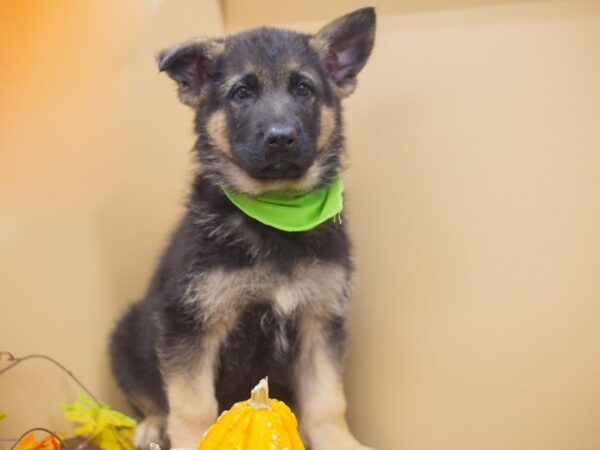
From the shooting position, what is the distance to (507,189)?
9.05 feet

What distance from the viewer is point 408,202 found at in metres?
3.25

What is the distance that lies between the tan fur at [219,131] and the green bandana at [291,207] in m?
0.21

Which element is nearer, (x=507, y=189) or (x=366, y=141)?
(x=507, y=189)

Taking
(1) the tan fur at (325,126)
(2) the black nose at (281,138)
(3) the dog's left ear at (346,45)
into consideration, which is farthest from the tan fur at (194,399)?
(3) the dog's left ear at (346,45)

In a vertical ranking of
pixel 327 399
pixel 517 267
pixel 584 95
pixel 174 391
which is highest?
pixel 584 95

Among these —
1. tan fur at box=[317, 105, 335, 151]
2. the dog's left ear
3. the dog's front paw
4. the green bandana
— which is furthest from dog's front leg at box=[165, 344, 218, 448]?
the dog's left ear

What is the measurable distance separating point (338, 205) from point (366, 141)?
2.37 feet

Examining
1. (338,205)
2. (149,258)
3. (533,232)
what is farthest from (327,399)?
(149,258)

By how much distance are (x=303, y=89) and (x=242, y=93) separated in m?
0.31

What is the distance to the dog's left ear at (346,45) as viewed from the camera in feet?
9.69

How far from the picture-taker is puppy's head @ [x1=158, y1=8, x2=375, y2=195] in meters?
2.76

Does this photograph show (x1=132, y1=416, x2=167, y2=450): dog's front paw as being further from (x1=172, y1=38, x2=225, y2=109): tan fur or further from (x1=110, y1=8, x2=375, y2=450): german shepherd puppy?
(x1=172, y1=38, x2=225, y2=109): tan fur

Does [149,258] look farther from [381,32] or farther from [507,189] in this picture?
[507,189]

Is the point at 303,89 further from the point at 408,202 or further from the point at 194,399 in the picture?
the point at 194,399
